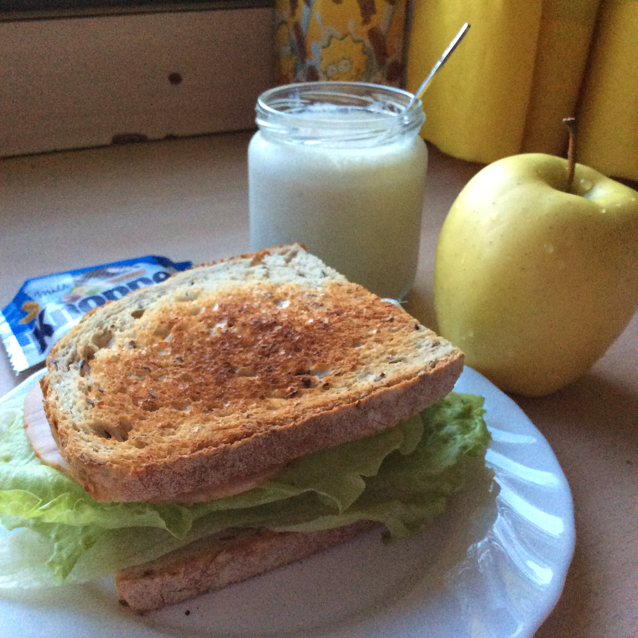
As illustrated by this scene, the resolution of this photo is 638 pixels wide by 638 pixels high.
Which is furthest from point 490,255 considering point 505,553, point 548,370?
point 505,553

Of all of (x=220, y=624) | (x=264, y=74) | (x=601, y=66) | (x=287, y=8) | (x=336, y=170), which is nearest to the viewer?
(x=220, y=624)

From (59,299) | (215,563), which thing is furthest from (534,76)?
(215,563)

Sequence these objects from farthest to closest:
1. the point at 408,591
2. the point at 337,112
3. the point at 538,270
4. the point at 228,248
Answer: the point at 228,248, the point at 337,112, the point at 538,270, the point at 408,591

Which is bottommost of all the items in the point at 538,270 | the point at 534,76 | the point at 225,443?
the point at 225,443

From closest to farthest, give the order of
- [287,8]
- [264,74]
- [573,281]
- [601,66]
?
[573,281]
[601,66]
[287,8]
[264,74]

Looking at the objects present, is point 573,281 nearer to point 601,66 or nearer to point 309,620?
point 309,620

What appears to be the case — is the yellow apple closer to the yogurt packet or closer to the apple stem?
the apple stem

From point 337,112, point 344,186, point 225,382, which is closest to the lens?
point 225,382

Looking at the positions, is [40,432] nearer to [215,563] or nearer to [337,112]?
[215,563]
